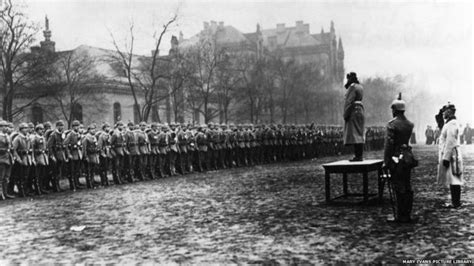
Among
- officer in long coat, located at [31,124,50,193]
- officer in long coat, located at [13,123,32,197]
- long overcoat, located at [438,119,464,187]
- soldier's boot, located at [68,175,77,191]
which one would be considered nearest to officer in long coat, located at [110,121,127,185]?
soldier's boot, located at [68,175,77,191]

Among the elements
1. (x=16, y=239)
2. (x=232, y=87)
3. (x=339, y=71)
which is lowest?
(x=16, y=239)

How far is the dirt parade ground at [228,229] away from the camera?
266 inches

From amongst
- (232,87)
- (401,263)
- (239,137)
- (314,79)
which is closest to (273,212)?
(401,263)

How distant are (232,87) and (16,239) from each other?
3911 centimetres

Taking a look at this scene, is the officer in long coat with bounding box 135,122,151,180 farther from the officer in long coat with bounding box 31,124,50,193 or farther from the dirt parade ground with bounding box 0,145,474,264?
the dirt parade ground with bounding box 0,145,474,264

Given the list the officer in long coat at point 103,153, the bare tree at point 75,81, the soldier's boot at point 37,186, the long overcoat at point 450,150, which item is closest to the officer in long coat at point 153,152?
the officer in long coat at point 103,153

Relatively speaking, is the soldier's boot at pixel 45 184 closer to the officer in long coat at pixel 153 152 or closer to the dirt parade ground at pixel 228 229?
the dirt parade ground at pixel 228 229

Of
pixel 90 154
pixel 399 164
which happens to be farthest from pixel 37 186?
pixel 399 164

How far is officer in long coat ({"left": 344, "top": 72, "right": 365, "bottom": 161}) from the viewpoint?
11.0 m

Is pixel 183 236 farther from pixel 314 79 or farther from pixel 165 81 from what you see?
pixel 314 79

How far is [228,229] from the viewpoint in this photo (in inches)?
334

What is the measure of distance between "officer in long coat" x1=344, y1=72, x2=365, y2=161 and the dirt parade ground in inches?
46.2

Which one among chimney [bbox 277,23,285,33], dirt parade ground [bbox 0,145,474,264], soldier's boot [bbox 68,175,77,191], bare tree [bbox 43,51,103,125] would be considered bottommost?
dirt parade ground [bbox 0,145,474,264]

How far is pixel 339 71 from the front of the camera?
9538 cm
